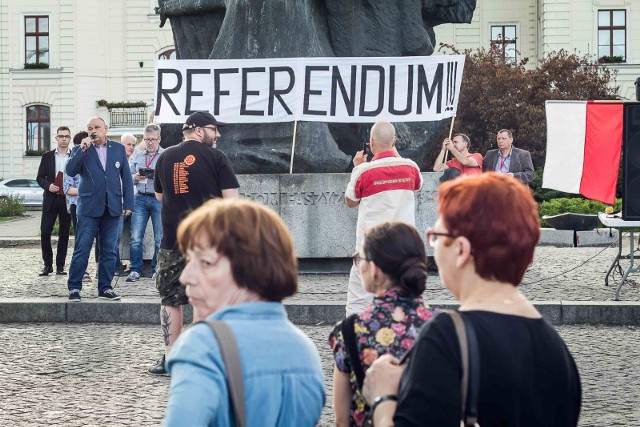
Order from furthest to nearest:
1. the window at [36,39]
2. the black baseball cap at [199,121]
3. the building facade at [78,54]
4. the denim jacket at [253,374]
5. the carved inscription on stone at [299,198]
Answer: the window at [36,39] → the building facade at [78,54] → the carved inscription on stone at [299,198] → the black baseball cap at [199,121] → the denim jacket at [253,374]

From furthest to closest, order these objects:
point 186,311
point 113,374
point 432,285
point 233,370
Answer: point 432,285 < point 186,311 < point 113,374 < point 233,370

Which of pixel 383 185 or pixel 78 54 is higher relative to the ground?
pixel 78 54

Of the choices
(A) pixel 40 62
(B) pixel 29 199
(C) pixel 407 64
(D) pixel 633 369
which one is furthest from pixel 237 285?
(A) pixel 40 62

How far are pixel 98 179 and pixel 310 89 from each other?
2.84 metres

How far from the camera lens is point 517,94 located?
35812 millimetres

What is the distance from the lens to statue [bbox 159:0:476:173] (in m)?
13.5

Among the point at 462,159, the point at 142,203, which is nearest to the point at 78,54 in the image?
the point at 142,203

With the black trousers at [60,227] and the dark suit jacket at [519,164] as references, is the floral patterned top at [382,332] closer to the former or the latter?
the dark suit jacket at [519,164]

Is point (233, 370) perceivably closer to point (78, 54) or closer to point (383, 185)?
point (383, 185)

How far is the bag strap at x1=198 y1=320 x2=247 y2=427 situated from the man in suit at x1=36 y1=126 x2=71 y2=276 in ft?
37.9

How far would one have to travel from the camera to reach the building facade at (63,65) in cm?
5975

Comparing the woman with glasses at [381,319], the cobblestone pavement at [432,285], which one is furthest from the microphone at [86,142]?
the woman with glasses at [381,319]

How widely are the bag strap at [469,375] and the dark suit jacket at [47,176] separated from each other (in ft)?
38.7

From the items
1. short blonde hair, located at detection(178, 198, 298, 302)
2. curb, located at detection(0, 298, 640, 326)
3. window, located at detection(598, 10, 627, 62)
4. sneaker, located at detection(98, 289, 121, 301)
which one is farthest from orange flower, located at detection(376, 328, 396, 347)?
window, located at detection(598, 10, 627, 62)
